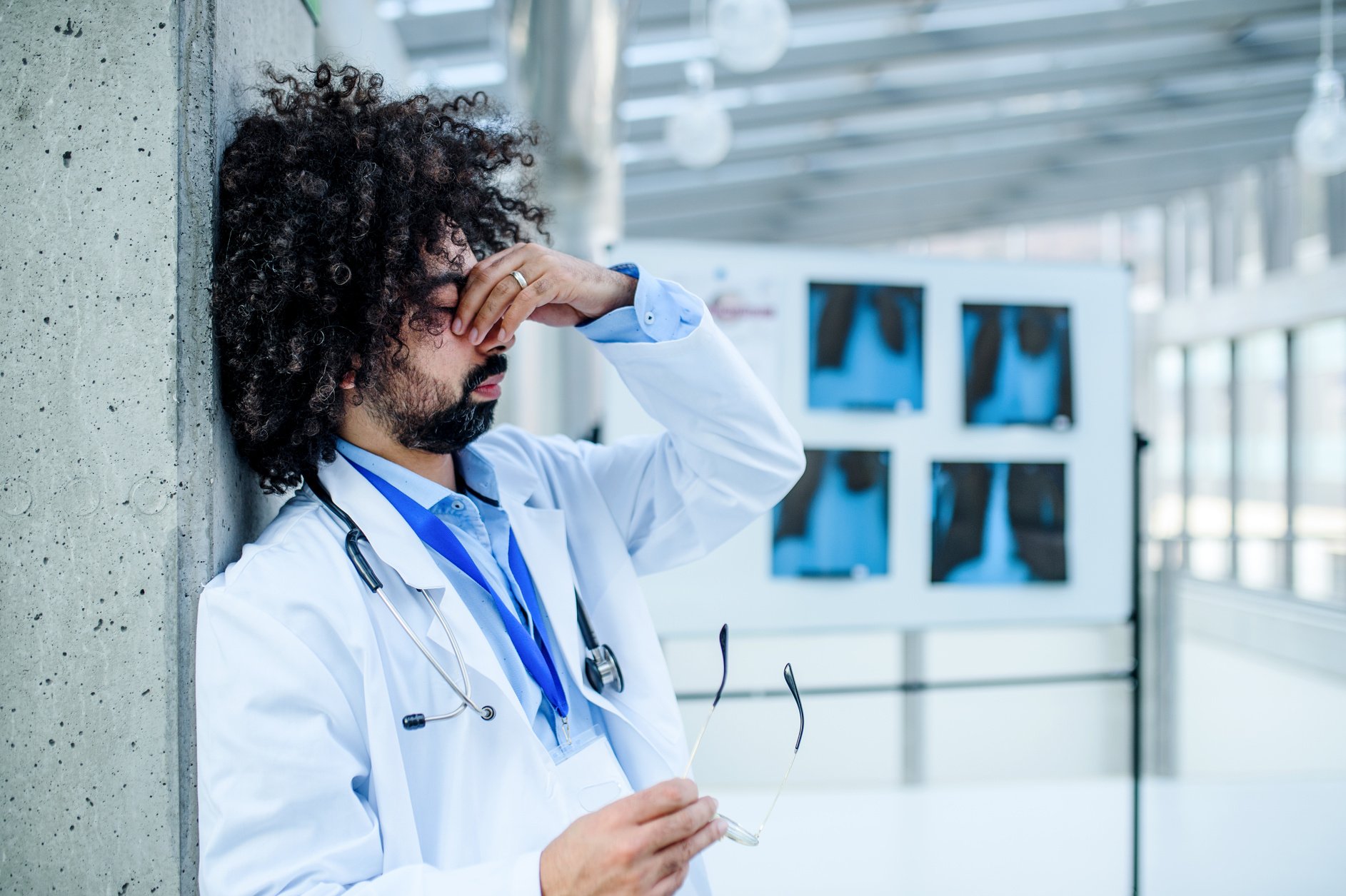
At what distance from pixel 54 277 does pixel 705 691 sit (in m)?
2.33

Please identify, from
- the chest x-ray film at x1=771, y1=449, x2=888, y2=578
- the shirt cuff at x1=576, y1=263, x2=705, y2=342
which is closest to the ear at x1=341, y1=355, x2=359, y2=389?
the shirt cuff at x1=576, y1=263, x2=705, y2=342

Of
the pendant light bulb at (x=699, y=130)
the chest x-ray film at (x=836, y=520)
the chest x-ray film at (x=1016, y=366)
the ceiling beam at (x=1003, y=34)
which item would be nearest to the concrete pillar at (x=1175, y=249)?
the ceiling beam at (x=1003, y=34)

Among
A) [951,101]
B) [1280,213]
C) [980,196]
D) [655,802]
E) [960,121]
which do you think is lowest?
[655,802]

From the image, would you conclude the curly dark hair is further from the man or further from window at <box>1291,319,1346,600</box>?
window at <box>1291,319,1346,600</box>

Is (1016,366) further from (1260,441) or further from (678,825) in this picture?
(1260,441)

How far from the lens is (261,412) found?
46.8 inches

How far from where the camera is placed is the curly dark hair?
1164 mm

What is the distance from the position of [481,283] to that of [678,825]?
0.72 metres

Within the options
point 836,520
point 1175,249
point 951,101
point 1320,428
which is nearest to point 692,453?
point 836,520

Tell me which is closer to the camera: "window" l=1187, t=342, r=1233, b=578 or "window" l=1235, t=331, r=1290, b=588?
"window" l=1235, t=331, r=1290, b=588

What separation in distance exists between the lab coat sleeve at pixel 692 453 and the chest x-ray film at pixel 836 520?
92 cm

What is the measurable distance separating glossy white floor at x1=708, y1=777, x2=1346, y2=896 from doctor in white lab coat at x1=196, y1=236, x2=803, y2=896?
157 centimetres

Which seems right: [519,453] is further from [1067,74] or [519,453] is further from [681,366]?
[1067,74]

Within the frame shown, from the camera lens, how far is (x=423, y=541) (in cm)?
121
